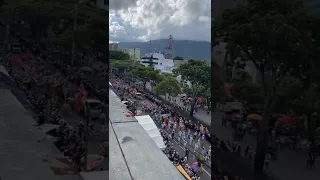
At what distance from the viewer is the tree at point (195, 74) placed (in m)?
13.4

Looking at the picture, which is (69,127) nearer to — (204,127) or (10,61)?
(10,61)

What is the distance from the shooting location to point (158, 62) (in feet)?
72.5

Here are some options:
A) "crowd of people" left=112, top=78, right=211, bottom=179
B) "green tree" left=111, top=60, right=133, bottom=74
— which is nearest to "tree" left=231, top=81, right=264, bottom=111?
"crowd of people" left=112, top=78, right=211, bottom=179

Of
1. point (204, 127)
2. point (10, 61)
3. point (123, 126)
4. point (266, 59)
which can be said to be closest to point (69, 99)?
point (10, 61)

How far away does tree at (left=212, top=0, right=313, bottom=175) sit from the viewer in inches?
134

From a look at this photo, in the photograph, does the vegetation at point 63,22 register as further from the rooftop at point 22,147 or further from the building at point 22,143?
the rooftop at point 22,147

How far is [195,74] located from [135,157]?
7094 mm

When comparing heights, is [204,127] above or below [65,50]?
below

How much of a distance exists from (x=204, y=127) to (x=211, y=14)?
278 inches

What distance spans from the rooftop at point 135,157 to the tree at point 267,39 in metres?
3.02

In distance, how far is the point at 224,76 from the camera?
390cm

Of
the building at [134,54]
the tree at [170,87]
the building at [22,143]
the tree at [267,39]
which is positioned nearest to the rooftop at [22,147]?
the building at [22,143]

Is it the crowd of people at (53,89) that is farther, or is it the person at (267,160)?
the crowd of people at (53,89)

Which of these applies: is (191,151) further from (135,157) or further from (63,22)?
(63,22)
